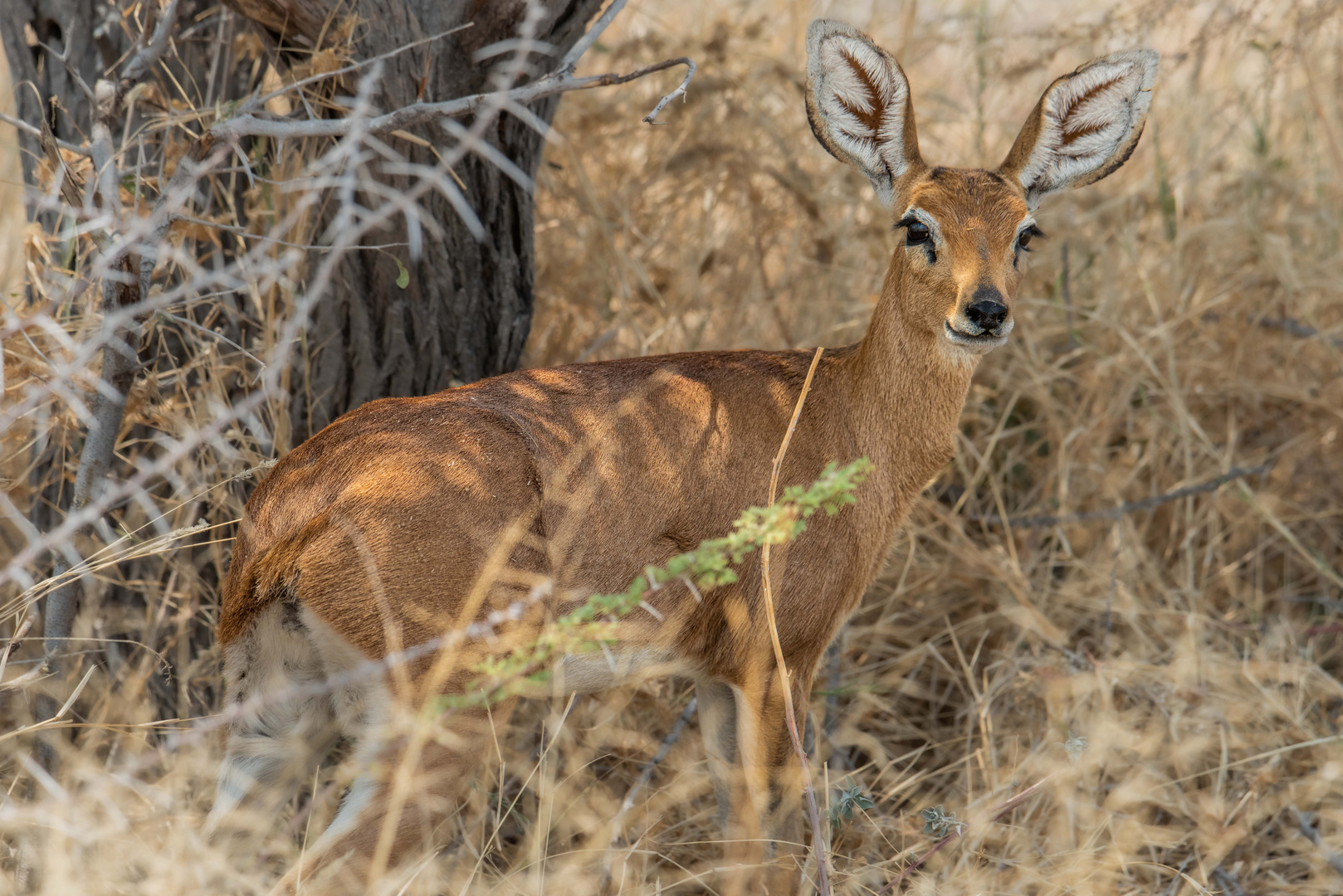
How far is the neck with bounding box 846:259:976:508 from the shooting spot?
371 cm

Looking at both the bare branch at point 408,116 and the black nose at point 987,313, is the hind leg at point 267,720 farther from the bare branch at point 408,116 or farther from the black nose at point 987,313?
the black nose at point 987,313

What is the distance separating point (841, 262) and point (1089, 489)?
1.47 meters

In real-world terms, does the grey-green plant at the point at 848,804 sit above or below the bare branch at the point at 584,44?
below

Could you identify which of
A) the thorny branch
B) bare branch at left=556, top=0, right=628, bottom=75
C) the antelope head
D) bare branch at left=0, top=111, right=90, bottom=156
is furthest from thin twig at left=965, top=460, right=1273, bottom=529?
bare branch at left=0, top=111, right=90, bottom=156

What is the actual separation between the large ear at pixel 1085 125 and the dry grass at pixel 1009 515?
1.32m

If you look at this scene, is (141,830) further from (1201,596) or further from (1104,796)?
(1201,596)

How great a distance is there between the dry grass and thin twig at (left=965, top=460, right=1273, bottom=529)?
9 centimetres

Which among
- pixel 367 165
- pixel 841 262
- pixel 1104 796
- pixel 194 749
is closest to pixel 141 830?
pixel 194 749

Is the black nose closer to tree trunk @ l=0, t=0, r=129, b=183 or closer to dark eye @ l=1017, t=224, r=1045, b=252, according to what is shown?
dark eye @ l=1017, t=224, r=1045, b=252

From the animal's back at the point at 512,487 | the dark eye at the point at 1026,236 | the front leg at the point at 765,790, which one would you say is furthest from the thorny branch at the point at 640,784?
the dark eye at the point at 1026,236

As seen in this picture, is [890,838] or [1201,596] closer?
[890,838]

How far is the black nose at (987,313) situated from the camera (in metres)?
3.37

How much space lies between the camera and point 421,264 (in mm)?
4191

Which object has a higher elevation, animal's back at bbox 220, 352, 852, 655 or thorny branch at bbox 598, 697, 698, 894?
animal's back at bbox 220, 352, 852, 655
